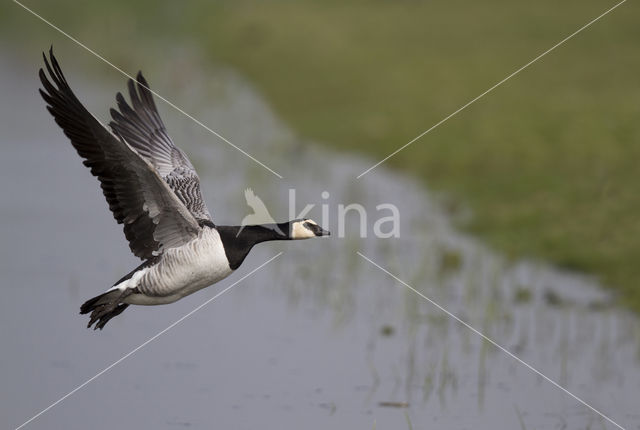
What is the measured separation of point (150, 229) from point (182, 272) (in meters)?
0.48

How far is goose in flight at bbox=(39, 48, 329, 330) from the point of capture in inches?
323

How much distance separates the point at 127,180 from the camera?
841 centimetres

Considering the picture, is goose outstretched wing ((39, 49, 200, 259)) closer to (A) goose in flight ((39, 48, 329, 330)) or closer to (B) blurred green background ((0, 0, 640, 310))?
(A) goose in flight ((39, 48, 329, 330))

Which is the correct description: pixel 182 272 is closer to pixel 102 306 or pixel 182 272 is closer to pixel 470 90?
pixel 102 306

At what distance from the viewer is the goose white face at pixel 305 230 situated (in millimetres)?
8992

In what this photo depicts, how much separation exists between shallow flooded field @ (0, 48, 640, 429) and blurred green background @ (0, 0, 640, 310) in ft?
3.41

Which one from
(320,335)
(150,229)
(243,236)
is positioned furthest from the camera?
(320,335)

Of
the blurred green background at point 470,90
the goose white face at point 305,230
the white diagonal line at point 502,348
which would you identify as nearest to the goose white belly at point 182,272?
the goose white face at point 305,230

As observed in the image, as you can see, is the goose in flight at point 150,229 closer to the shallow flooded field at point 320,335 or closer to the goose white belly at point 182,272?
the goose white belly at point 182,272

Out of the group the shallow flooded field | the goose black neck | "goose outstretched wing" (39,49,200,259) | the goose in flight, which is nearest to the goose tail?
the goose in flight

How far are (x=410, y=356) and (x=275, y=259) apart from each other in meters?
4.32

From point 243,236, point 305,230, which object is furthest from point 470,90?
point 243,236

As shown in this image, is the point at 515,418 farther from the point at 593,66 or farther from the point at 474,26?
the point at 474,26

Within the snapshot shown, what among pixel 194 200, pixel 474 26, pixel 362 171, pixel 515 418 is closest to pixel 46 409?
pixel 194 200
